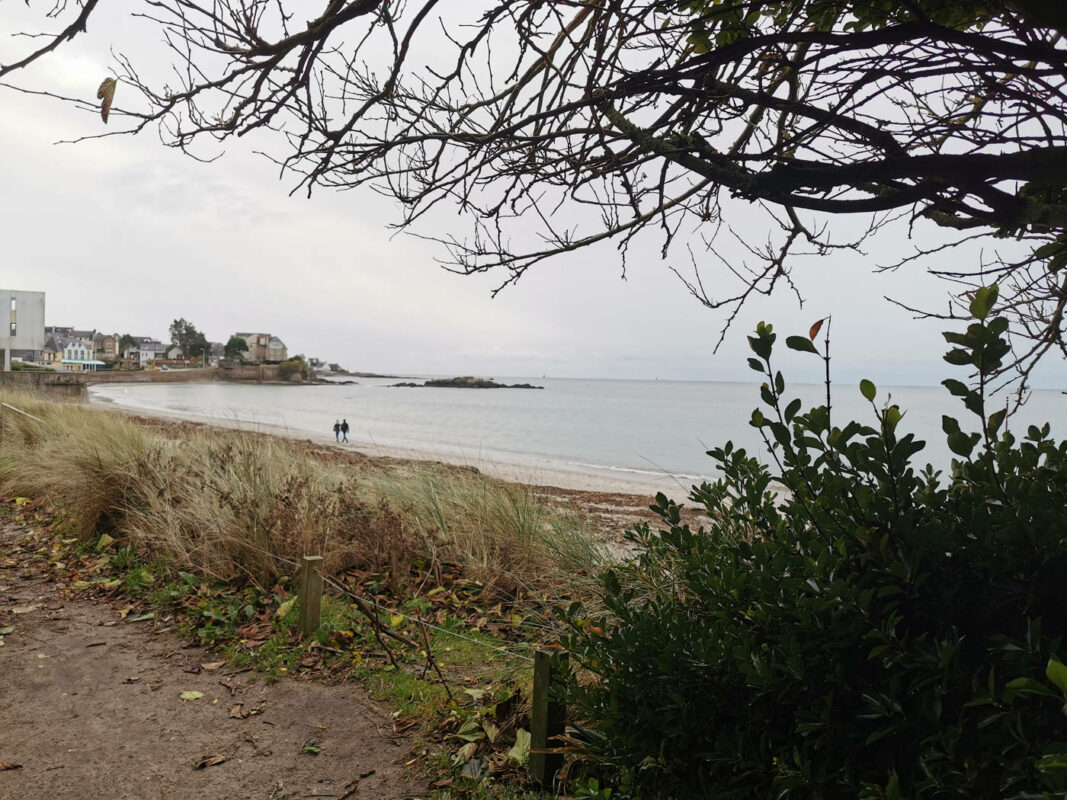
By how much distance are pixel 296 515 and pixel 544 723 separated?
Result: 11.3 ft

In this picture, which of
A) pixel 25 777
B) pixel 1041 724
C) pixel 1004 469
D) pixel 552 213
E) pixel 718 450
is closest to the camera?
pixel 1041 724

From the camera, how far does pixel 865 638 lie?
165 cm

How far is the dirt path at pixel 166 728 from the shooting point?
3.04 meters

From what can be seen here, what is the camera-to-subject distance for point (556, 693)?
250cm

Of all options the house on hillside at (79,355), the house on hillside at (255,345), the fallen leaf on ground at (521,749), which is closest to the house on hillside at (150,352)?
the house on hillside at (79,355)

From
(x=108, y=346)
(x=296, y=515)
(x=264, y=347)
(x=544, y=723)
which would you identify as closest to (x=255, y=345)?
(x=264, y=347)

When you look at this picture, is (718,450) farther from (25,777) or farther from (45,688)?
(45,688)

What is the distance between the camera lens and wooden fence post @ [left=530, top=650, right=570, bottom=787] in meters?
2.69

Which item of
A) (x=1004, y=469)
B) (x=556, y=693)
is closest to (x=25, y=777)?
(x=556, y=693)

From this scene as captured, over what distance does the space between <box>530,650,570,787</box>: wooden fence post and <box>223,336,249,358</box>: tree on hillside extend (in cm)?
13859

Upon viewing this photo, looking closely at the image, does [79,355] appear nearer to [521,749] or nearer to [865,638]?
[521,749]

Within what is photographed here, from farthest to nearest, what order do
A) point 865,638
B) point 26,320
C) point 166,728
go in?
point 26,320 → point 166,728 → point 865,638

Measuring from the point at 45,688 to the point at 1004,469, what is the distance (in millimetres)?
4759

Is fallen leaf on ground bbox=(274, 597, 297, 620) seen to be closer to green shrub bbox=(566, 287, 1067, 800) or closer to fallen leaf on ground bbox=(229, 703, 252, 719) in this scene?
fallen leaf on ground bbox=(229, 703, 252, 719)
